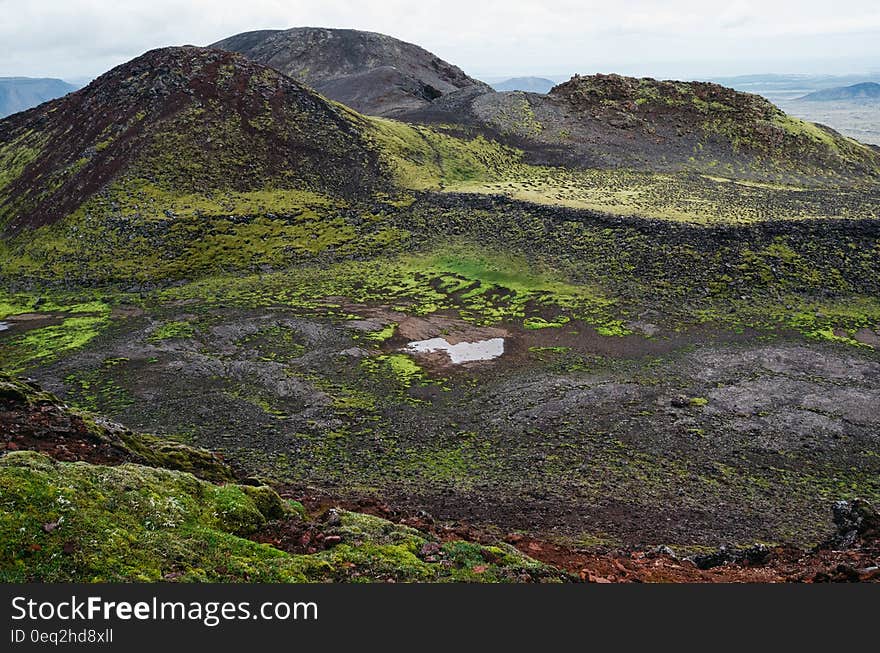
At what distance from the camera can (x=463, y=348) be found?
154 ft

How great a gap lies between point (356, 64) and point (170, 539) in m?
189

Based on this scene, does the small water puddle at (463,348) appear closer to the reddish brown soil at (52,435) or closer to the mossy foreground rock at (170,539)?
the mossy foreground rock at (170,539)

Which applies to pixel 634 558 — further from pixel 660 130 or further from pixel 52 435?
pixel 660 130

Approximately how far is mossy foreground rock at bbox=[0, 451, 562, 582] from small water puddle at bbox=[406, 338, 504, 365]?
25.4m

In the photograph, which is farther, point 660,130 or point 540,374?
point 660,130

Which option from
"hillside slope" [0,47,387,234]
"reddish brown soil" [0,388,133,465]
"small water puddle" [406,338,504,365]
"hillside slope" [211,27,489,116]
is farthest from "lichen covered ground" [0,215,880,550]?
"hillside slope" [211,27,489,116]

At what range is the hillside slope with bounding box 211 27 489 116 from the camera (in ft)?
516

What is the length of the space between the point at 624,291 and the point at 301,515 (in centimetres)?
4281

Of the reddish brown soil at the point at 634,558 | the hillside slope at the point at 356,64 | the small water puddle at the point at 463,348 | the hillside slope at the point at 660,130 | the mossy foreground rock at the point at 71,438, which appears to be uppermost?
the hillside slope at the point at 356,64

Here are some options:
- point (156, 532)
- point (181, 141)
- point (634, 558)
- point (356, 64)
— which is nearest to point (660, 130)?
point (181, 141)

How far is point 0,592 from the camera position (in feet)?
38.1

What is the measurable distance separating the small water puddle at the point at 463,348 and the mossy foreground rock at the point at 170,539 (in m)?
25.4

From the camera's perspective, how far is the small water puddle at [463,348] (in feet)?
149

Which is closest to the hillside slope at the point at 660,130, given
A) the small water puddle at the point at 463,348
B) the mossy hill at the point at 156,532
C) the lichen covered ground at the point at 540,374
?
the lichen covered ground at the point at 540,374
